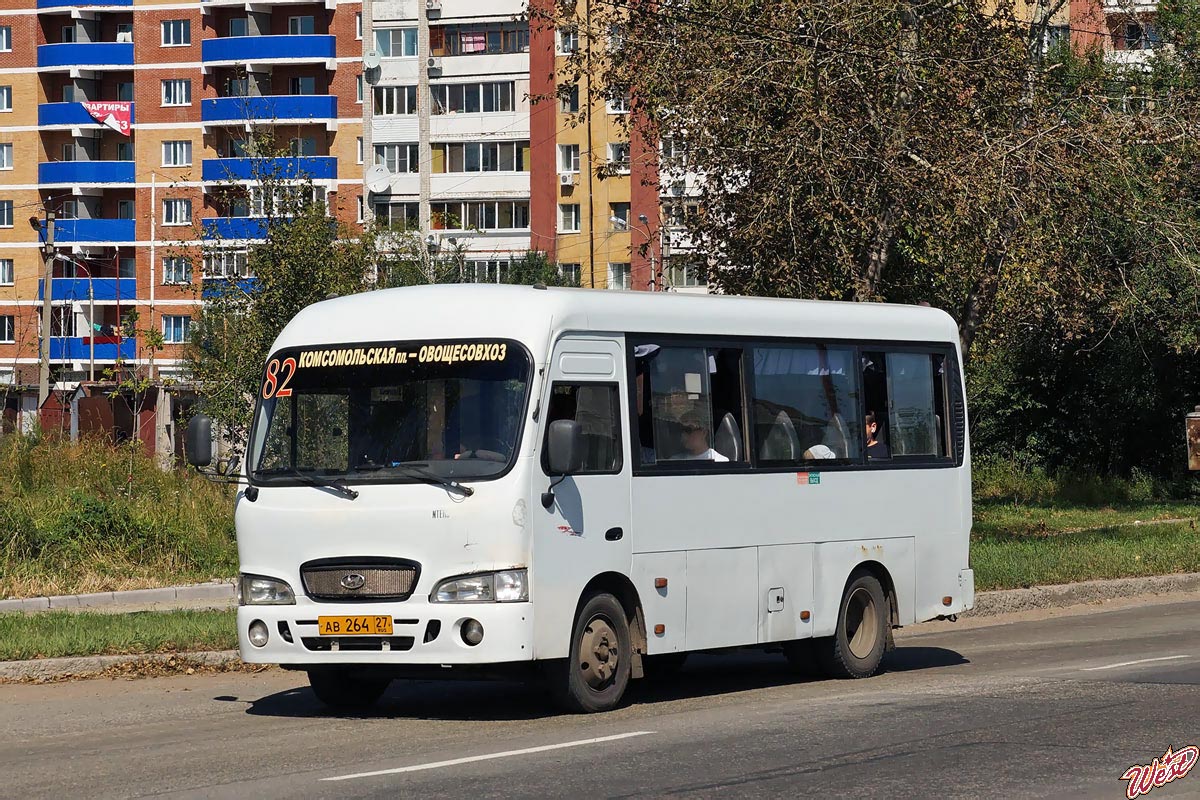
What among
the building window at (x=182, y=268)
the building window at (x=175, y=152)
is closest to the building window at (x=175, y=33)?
the building window at (x=175, y=152)

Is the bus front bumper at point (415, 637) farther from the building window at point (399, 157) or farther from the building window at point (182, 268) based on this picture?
the building window at point (399, 157)

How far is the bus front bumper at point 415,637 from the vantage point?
11.1 metres

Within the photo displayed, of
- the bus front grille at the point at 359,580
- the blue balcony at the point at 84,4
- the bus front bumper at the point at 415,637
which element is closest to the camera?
the bus front bumper at the point at 415,637

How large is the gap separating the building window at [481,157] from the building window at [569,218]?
8.59 feet

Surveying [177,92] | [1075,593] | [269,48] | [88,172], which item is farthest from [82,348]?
[1075,593]

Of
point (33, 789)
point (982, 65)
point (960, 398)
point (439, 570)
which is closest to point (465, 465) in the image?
point (439, 570)

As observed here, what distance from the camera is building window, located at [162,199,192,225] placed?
282 feet

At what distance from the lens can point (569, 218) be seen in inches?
3103

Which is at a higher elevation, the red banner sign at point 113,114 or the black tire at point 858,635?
the red banner sign at point 113,114

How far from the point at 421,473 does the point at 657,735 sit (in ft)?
7.47

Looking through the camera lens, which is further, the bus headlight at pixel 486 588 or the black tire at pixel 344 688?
the black tire at pixel 344 688

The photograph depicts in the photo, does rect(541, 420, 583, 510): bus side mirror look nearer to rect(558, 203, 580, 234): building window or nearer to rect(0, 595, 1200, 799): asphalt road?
rect(0, 595, 1200, 799): asphalt road

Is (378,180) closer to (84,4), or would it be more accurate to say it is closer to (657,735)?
(84,4)

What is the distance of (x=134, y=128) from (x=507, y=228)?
20.2 m
